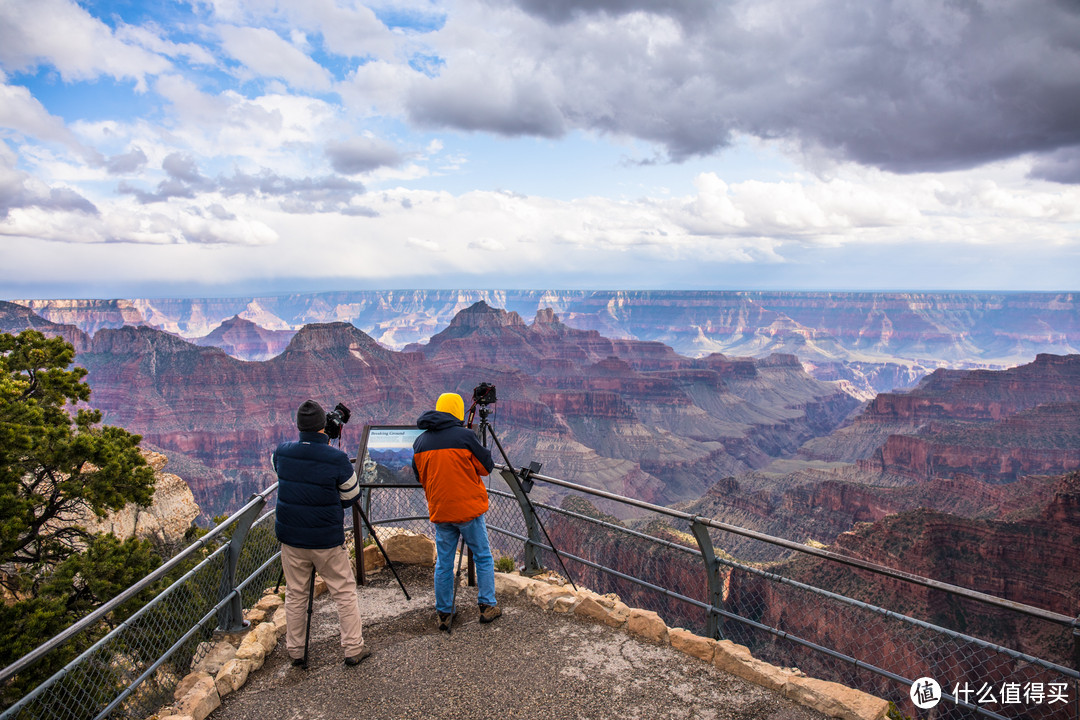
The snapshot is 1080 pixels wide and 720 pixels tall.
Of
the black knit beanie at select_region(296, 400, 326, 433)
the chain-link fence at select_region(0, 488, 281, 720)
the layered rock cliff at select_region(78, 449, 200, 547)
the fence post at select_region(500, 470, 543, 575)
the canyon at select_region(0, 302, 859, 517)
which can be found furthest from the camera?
the canyon at select_region(0, 302, 859, 517)

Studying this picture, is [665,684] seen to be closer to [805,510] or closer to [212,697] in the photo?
[212,697]

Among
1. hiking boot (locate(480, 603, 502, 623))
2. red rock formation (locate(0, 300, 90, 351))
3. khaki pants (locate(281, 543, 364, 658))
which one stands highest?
khaki pants (locate(281, 543, 364, 658))

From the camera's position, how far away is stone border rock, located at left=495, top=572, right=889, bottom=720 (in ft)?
16.3

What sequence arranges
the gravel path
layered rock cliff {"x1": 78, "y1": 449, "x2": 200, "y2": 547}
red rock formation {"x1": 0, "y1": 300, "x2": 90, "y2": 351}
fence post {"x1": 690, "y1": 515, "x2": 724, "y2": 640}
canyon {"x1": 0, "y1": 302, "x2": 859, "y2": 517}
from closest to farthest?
the gravel path
fence post {"x1": 690, "y1": 515, "x2": 724, "y2": 640}
layered rock cliff {"x1": 78, "y1": 449, "x2": 200, "y2": 547}
red rock formation {"x1": 0, "y1": 300, "x2": 90, "y2": 351}
canyon {"x1": 0, "y1": 302, "x2": 859, "y2": 517}

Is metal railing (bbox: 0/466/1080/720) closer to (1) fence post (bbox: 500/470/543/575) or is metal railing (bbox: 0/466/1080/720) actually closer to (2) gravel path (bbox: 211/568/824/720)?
(1) fence post (bbox: 500/470/543/575)

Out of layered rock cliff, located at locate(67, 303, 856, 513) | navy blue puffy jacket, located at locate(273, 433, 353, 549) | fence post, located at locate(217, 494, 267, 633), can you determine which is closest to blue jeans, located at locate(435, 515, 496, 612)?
navy blue puffy jacket, located at locate(273, 433, 353, 549)

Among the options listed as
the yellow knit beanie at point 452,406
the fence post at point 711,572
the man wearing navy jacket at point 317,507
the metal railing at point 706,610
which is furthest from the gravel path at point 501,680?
the yellow knit beanie at point 452,406

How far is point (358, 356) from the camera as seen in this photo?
11662cm

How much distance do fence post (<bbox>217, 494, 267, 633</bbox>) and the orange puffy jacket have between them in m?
1.71

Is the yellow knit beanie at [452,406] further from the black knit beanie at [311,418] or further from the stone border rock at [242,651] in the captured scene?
the stone border rock at [242,651]

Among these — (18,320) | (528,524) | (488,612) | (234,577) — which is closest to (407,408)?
(18,320)

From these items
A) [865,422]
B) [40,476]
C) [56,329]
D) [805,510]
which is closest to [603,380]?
[865,422]

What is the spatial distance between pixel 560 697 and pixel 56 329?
10666 cm

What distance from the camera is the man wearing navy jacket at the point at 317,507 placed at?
550 cm
